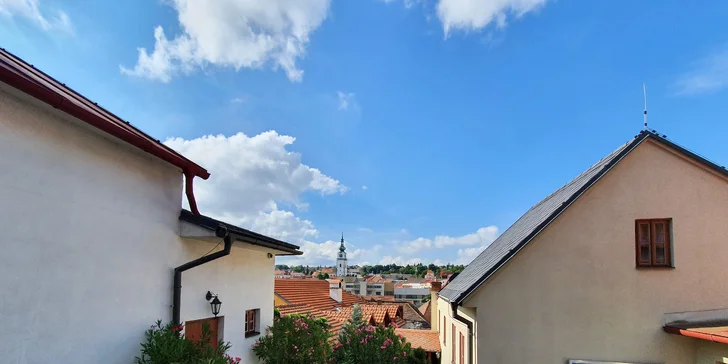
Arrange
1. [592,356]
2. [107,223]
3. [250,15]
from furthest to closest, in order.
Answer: [250,15] < [592,356] < [107,223]

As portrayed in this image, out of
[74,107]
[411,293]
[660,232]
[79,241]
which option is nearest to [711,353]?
[660,232]

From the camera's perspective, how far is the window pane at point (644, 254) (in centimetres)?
768

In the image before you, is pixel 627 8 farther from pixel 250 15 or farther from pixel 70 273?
pixel 70 273

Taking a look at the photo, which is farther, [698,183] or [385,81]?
[385,81]

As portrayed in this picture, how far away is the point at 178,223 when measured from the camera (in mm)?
6449

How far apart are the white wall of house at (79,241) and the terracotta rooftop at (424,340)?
15301 millimetres

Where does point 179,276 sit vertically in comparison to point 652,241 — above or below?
below

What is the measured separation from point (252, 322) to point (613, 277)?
25.5ft

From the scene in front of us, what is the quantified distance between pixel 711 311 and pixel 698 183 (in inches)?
94.3

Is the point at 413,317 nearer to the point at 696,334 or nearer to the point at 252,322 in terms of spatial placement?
the point at 252,322

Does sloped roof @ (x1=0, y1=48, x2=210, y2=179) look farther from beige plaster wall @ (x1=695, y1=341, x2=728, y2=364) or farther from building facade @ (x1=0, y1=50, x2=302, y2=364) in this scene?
beige plaster wall @ (x1=695, y1=341, x2=728, y2=364)

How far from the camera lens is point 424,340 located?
69.6 ft

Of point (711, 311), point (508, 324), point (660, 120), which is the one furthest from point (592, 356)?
point (660, 120)

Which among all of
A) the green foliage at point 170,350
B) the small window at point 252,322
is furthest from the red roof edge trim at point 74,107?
the small window at point 252,322
